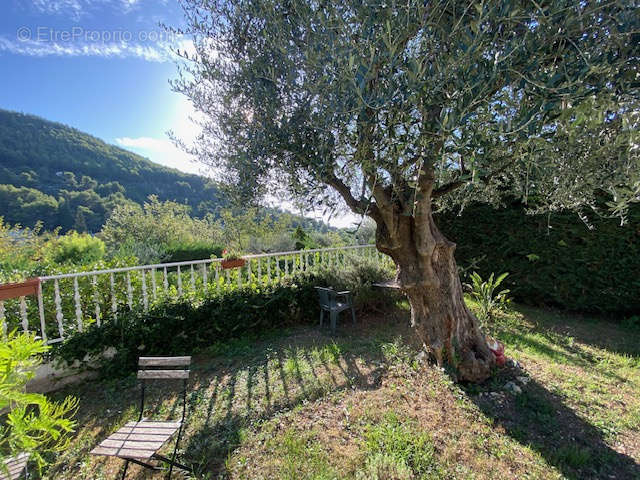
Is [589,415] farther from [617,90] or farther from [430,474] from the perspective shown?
[617,90]

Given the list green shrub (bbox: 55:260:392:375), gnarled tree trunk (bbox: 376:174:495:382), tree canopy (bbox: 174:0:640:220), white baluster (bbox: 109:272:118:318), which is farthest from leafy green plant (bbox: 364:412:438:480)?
white baluster (bbox: 109:272:118:318)

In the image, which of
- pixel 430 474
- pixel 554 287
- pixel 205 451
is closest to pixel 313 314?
pixel 205 451

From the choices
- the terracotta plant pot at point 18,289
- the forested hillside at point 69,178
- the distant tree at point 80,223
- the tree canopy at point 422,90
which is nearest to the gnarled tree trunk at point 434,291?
the tree canopy at point 422,90

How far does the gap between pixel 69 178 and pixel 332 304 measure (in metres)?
37.1

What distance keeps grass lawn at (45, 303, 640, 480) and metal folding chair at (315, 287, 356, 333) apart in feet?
1.79

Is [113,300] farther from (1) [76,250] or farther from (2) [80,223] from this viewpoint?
(2) [80,223]

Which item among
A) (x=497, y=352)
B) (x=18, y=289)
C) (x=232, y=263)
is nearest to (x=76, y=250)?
(x=18, y=289)

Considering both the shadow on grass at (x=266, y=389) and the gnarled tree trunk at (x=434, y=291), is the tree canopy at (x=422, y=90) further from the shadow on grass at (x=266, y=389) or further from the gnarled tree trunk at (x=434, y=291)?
the shadow on grass at (x=266, y=389)

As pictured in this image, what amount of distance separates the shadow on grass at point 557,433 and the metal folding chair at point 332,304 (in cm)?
213

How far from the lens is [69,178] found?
3041 cm

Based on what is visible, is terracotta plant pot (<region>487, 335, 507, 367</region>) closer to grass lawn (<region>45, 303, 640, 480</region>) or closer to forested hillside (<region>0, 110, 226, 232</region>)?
grass lawn (<region>45, 303, 640, 480</region>)

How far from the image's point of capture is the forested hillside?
25.5 meters

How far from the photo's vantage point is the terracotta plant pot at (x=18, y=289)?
2.90 metres

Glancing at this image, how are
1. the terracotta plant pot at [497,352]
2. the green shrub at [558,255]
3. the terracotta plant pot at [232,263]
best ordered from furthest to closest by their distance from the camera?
1. the green shrub at [558,255]
2. the terracotta plant pot at [232,263]
3. the terracotta plant pot at [497,352]
